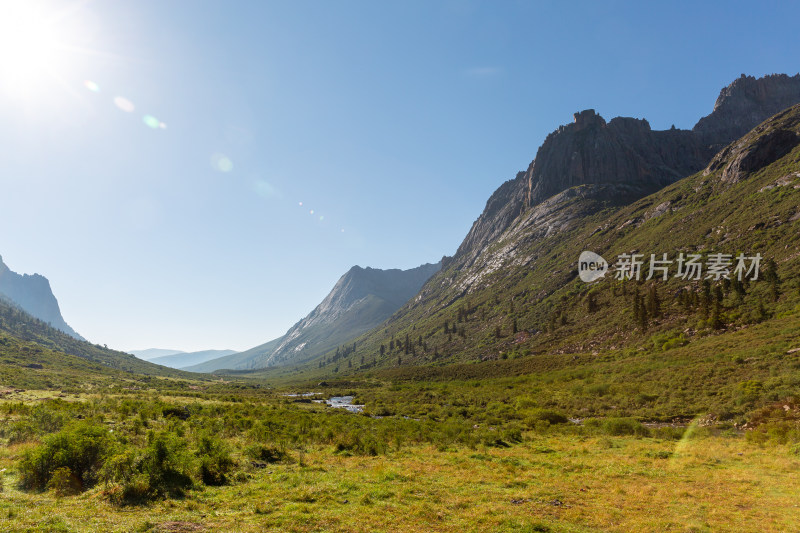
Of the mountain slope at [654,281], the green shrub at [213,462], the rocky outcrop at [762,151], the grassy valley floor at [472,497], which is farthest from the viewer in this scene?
the rocky outcrop at [762,151]

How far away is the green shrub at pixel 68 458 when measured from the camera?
1486 cm

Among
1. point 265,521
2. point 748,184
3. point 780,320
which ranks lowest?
point 265,521

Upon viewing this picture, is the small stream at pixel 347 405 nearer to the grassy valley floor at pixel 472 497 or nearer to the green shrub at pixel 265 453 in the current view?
the green shrub at pixel 265 453

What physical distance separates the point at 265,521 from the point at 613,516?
1408 cm

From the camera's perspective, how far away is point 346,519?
42.0 ft

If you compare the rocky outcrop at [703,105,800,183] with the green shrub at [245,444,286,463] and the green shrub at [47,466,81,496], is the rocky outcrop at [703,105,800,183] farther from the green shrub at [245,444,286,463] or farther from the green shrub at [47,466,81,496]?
the green shrub at [47,466,81,496]

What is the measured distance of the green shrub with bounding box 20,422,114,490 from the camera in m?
14.9

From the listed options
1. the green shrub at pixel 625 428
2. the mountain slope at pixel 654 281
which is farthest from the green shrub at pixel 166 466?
the mountain slope at pixel 654 281

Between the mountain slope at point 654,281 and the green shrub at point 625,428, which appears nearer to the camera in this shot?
the green shrub at point 625,428

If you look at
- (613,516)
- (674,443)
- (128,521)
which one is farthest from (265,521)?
(674,443)

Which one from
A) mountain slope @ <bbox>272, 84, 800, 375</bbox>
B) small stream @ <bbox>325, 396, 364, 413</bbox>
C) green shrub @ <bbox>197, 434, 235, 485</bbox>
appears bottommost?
small stream @ <bbox>325, 396, 364, 413</bbox>

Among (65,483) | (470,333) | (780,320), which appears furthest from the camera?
(470,333)

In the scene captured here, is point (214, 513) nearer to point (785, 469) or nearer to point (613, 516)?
point (613, 516)

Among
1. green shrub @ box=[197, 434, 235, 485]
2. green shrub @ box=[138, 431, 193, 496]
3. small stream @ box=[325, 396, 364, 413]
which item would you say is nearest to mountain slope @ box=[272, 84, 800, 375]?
small stream @ box=[325, 396, 364, 413]
